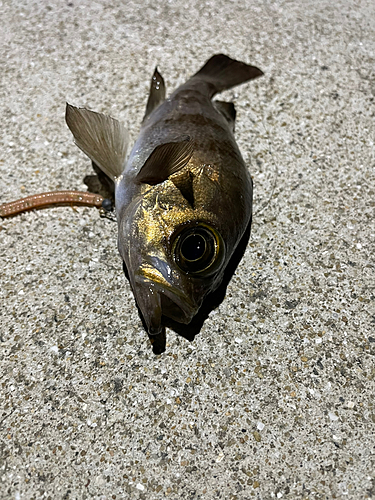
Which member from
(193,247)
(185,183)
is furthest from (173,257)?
(185,183)

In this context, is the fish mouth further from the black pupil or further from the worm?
the worm

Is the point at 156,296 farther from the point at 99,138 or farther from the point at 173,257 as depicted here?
the point at 99,138

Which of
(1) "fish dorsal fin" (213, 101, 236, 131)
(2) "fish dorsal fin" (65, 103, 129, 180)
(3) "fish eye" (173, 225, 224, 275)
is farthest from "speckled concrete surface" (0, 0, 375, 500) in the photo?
(3) "fish eye" (173, 225, 224, 275)

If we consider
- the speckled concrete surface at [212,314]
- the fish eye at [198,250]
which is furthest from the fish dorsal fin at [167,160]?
the speckled concrete surface at [212,314]

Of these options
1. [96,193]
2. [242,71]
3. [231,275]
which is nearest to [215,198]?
[231,275]

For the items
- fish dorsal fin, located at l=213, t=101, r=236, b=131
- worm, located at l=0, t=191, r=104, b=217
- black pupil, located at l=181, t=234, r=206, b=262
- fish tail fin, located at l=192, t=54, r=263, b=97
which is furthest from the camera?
fish tail fin, located at l=192, t=54, r=263, b=97

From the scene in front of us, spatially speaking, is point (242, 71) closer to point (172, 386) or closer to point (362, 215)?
point (362, 215)

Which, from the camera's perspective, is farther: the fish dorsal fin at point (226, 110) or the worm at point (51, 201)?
the fish dorsal fin at point (226, 110)

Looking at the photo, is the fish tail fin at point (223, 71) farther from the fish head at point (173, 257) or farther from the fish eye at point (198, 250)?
the fish eye at point (198, 250)
